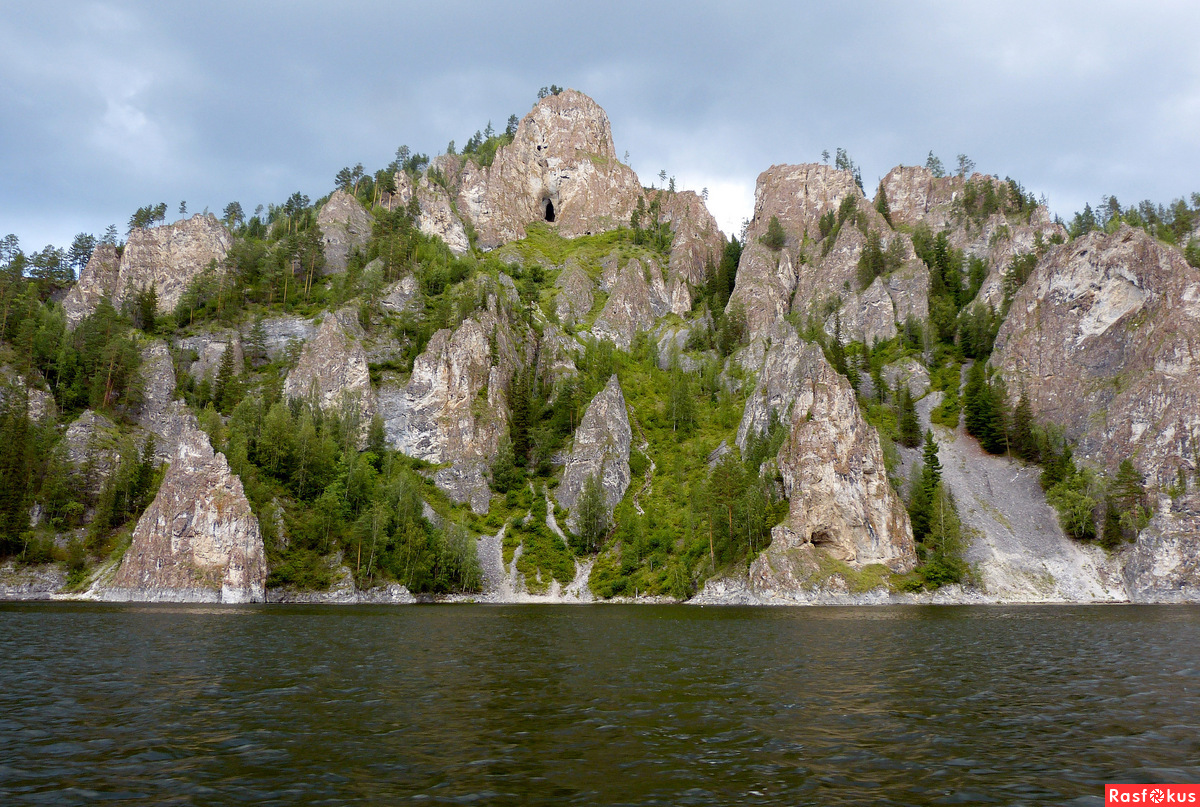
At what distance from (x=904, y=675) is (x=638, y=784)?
20.9m

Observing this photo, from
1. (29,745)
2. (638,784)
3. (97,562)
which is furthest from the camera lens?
(97,562)

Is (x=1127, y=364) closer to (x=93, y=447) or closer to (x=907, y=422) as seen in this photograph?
(x=907, y=422)

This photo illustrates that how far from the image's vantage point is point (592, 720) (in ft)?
67.6

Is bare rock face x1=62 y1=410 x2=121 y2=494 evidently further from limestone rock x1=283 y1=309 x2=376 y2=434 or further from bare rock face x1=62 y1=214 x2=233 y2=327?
bare rock face x1=62 y1=214 x2=233 y2=327

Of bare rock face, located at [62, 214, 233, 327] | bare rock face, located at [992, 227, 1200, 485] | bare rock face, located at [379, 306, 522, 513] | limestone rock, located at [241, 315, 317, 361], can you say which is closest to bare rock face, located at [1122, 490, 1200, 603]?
bare rock face, located at [992, 227, 1200, 485]

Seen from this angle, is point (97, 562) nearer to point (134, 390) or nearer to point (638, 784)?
point (134, 390)

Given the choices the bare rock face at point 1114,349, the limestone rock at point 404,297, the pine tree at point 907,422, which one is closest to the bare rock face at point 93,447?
the limestone rock at point 404,297

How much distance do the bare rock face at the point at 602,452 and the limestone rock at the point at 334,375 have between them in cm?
4625

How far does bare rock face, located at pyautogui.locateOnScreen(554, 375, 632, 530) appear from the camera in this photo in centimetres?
13388

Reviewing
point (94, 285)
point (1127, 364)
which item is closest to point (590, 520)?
point (1127, 364)

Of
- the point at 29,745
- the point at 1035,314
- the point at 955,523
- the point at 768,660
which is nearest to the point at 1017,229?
the point at 1035,314

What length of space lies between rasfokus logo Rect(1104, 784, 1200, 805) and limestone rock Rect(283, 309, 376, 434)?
443 feet

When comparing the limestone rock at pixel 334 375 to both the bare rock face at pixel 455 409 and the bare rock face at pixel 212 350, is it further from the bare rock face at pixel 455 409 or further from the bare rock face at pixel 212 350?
the bare rock face at pixel 212 350

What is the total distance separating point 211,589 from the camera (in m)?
90.2
